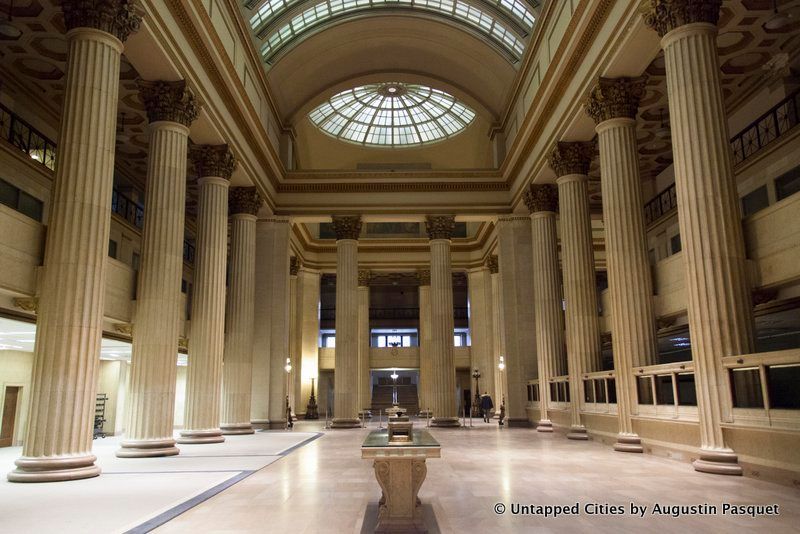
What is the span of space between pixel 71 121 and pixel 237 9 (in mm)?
8292

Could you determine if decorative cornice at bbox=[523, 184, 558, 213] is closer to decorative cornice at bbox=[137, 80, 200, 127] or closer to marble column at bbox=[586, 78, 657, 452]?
marble column at bbox=[586, 78, 657, 452]

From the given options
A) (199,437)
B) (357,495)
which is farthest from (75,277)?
(199,437)

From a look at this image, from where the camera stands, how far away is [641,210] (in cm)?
1286

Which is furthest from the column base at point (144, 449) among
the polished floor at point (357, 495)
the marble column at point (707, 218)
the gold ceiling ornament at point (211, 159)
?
the marble column at point (707, 218)

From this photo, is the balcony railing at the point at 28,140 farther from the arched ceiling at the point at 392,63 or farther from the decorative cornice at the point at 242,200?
the arched ceiling at the point at 392,63

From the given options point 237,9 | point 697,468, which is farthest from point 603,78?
point 237,9

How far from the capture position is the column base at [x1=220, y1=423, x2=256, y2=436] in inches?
679

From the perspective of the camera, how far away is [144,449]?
11352mm

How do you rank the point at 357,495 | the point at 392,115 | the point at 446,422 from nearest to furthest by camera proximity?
the point at 357,495, the point at 446,422, the point at 392,115

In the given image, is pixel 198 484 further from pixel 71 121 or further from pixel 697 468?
pixel 697 468

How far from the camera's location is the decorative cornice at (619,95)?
518 inches

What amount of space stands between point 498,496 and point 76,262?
6.74m

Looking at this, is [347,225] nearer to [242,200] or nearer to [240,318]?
→ [242,200]

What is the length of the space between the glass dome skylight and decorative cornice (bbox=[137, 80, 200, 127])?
1438 cm
